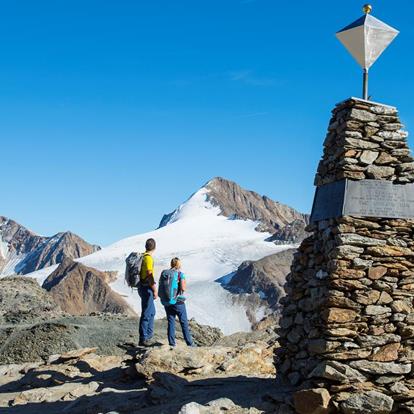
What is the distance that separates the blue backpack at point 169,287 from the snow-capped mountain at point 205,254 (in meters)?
54.6

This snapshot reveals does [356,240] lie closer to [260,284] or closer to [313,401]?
[313,401]

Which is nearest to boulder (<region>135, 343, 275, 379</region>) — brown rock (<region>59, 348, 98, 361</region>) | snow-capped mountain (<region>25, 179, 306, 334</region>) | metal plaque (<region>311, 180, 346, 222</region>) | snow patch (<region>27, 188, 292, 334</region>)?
brown rock (<region>59, 348, 98, 361</region>)

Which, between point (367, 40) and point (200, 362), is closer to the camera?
point (367, 40)

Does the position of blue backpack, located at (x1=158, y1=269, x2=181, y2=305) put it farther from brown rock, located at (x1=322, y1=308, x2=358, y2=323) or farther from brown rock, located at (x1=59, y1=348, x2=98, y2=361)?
brown rock, located at (x1=322, y1=308, x2=358, y2=323)

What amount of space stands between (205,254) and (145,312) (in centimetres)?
9244

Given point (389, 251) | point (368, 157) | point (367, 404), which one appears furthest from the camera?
point (368, 157)

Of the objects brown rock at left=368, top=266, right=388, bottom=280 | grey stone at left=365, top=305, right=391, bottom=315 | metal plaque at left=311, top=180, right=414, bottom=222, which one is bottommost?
grey stone at left=365, top=305, right=391, bottom=315

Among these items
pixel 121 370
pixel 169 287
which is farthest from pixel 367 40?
pixel 121 370

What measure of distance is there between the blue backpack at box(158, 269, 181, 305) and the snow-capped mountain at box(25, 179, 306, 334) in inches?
2151

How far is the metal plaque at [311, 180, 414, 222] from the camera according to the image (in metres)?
10.2

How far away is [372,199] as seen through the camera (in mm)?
10234

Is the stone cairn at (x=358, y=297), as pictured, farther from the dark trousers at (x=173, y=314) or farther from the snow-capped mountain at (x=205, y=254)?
the snow-capped mountain at (x=205, y=254)

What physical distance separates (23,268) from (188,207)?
59.0 m

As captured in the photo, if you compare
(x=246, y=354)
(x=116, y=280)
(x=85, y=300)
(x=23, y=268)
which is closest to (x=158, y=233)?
(x=116, y=280)
